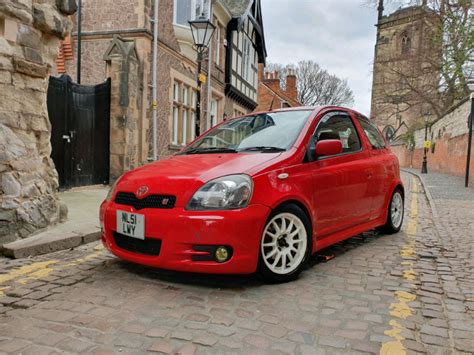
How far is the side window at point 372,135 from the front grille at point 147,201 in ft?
9.88

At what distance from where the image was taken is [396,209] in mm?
5723

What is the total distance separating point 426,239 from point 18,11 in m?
5.87

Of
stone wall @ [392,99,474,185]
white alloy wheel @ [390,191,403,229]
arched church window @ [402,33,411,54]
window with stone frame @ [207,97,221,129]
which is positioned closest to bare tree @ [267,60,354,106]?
arched church window @ [402,33,411,54]

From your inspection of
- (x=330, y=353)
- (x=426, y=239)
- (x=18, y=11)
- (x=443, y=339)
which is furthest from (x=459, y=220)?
(x=18, y=11)

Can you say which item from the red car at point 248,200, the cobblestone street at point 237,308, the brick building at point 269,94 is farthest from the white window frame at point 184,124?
the brick building at point 269,94

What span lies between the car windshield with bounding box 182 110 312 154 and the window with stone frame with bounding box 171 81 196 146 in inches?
338

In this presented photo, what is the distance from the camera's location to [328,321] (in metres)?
2.79

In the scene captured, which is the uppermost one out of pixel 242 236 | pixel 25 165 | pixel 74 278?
pixel 25 165

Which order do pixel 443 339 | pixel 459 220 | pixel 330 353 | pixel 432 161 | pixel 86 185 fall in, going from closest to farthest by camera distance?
pixel 330 353 < pixel 443 339 < pixel 459 220 < pixel 86 185 < pixel 432 161

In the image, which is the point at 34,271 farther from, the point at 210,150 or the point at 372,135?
the point at 372,135

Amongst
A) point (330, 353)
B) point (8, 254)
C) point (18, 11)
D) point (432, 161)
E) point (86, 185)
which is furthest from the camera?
point (432, 161)

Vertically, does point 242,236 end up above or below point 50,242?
above

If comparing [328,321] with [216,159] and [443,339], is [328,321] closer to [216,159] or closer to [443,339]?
[443,339]

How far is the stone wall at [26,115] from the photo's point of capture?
14.8ft
